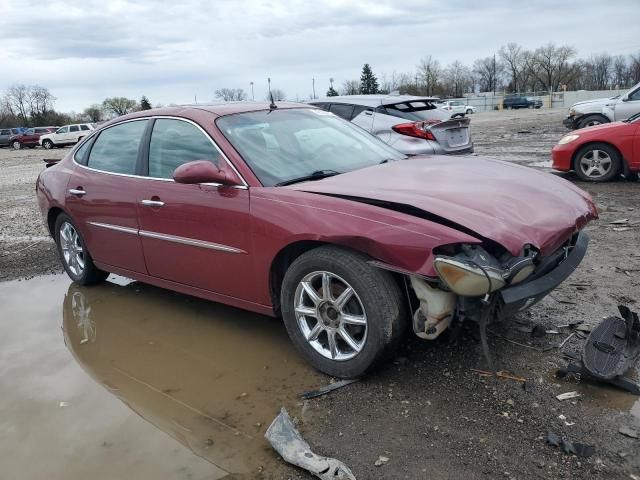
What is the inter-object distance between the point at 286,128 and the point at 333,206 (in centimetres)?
124

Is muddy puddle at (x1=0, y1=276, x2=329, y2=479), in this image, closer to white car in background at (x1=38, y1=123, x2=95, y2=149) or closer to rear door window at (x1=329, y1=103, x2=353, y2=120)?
rear door window at (x1=329, y1=103, x2=353, y2=120)

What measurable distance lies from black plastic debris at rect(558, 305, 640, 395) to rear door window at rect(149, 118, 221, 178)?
2.61 m

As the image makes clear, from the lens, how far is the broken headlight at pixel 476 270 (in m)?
2.71

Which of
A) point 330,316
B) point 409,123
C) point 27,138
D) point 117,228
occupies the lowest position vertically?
point 27,138

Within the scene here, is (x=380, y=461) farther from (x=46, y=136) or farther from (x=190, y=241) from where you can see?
(x=46, y=136)

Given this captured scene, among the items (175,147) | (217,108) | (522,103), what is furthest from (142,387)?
(522,103)

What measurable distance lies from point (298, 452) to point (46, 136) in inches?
1605

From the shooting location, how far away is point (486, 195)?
3248 mm

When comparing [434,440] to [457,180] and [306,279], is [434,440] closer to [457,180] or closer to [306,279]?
[306,279]

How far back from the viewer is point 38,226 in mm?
8609

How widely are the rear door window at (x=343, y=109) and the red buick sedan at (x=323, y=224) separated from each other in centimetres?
359

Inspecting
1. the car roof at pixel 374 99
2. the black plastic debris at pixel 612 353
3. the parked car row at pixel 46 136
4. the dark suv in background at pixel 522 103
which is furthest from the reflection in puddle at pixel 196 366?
the dark suv in background at pixel 522 103

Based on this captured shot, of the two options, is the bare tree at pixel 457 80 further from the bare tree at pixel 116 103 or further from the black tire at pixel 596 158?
the black tire at pixel 596 158

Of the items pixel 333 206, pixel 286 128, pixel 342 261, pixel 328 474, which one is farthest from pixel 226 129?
pixel 328 474
